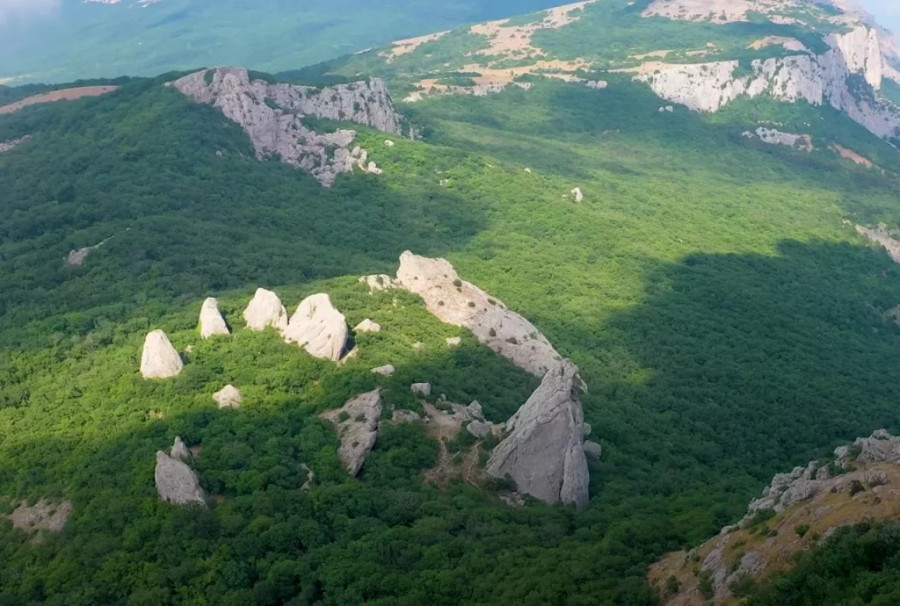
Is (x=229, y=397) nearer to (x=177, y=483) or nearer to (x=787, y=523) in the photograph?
(x=177, y=483)

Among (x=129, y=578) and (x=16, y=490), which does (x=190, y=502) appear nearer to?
(x=129, y=578)

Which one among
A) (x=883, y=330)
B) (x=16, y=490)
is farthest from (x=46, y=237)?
(x=883, y=330)

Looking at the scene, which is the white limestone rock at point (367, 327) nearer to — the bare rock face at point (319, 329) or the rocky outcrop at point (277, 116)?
the bare rock face at point (319, 329)

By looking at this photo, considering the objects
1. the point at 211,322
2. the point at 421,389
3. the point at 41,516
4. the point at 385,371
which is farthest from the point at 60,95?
the point at 41,516

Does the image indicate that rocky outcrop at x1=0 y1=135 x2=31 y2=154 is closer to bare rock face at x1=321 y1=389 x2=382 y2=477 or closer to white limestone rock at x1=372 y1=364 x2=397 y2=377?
white limestone rock at x1=372 y1=364 x2=397 y2=377

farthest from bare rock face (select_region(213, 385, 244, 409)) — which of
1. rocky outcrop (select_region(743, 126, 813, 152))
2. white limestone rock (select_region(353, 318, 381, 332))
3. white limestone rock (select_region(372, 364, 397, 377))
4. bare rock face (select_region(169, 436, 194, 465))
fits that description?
rocky outcrop (select_region(743, 126, 813, 152))

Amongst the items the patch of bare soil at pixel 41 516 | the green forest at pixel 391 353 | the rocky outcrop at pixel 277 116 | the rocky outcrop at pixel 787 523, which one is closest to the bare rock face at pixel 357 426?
the green forest at pixel 391 353
